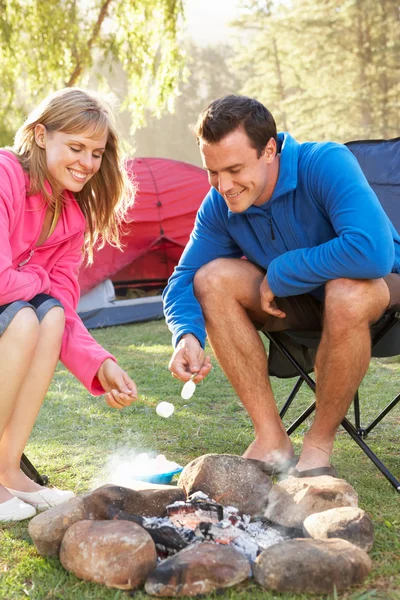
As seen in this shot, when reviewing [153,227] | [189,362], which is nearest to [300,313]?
[189,362]

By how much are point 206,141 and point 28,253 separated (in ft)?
2.29

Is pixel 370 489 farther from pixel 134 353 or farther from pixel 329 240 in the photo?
pixel 134 353

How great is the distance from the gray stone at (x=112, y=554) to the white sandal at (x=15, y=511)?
44cm

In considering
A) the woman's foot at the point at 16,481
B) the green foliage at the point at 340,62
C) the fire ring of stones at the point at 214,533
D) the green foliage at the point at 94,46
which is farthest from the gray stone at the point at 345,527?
the green foliage at the point at 340,62

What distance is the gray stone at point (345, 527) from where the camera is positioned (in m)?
1.67

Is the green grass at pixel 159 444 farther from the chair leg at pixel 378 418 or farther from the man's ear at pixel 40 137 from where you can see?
the man's ear at pixel 40 137

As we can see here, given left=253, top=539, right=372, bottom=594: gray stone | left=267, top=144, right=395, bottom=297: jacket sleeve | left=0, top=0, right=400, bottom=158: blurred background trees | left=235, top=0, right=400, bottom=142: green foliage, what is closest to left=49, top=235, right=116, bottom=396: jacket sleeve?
left=267, top=144, right=395, bottom=297: jacket sleeve

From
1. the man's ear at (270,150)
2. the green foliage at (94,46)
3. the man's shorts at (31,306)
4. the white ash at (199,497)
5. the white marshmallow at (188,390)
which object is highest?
the green foliage at (94,46)

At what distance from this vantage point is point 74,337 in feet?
7.64

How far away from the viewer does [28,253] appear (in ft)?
7.71

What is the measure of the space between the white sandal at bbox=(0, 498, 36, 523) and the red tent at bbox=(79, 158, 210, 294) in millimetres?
4922

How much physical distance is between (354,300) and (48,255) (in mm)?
1042

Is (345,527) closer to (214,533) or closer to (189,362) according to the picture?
(214,533)

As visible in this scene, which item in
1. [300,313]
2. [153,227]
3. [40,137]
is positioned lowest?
[153,227]
